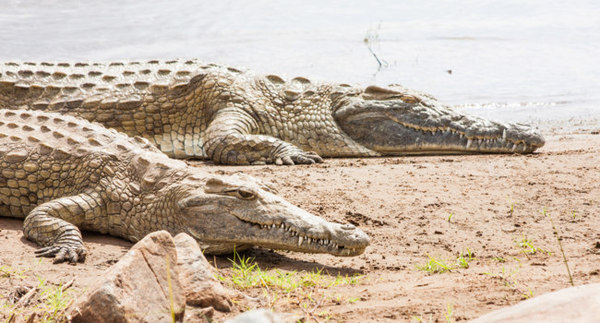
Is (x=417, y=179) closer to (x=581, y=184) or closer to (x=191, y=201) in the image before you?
(x=581, y=184)

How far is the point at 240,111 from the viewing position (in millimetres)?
8016

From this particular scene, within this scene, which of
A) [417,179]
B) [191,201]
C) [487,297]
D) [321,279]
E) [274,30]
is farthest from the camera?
[274,30]

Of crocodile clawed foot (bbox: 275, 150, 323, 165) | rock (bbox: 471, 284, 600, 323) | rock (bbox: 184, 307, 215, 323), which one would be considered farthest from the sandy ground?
rock (bbox: 471, 284, 600, 323)

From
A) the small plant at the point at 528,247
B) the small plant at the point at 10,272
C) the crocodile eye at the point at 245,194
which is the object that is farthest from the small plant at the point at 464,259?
the small plant at the point at 10,272

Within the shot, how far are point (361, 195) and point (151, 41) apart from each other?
12.5 meters

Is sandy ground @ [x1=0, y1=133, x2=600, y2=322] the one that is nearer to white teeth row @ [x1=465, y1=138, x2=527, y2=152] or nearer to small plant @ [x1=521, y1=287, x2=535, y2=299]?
small plant @ [x1=521, y1=287, x2=535, y2=299]

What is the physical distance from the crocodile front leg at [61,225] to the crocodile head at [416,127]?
12.4 ft

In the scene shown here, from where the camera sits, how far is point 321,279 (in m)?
4.08

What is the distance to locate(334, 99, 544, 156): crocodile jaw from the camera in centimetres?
764

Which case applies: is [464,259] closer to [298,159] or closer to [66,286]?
[66,286]

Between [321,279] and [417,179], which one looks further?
[417,179]

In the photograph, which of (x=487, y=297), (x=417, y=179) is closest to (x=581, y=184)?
(x=417, y=179)

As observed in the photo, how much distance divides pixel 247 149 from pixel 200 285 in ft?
13.7

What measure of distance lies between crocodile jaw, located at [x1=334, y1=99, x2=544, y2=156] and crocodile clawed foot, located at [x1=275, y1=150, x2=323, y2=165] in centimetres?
78
